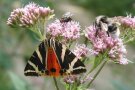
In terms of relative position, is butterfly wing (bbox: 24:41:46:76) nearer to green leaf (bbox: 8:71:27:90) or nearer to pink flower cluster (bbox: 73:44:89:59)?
pink flower cluster (bbox: 73:44:89:59)

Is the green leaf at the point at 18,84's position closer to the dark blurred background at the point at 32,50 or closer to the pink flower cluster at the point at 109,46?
the dark blurred background at the point at 32,50

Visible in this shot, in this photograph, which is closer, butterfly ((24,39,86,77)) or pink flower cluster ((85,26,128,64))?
butterfly ((24,39,86,77))

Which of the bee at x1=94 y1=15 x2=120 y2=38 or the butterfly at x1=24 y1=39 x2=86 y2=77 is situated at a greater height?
the bee at x1=94 y1=15 x2=120 y2=38

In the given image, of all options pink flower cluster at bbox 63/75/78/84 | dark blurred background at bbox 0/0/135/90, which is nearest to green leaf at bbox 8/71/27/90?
dark blurred background at bbox 0/0/135/90

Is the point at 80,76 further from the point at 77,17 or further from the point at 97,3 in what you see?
the point at 97,3

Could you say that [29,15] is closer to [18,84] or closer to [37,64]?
[37,64]

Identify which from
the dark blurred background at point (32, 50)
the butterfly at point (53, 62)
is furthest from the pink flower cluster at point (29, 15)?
the butterfly at point (53, 62)
